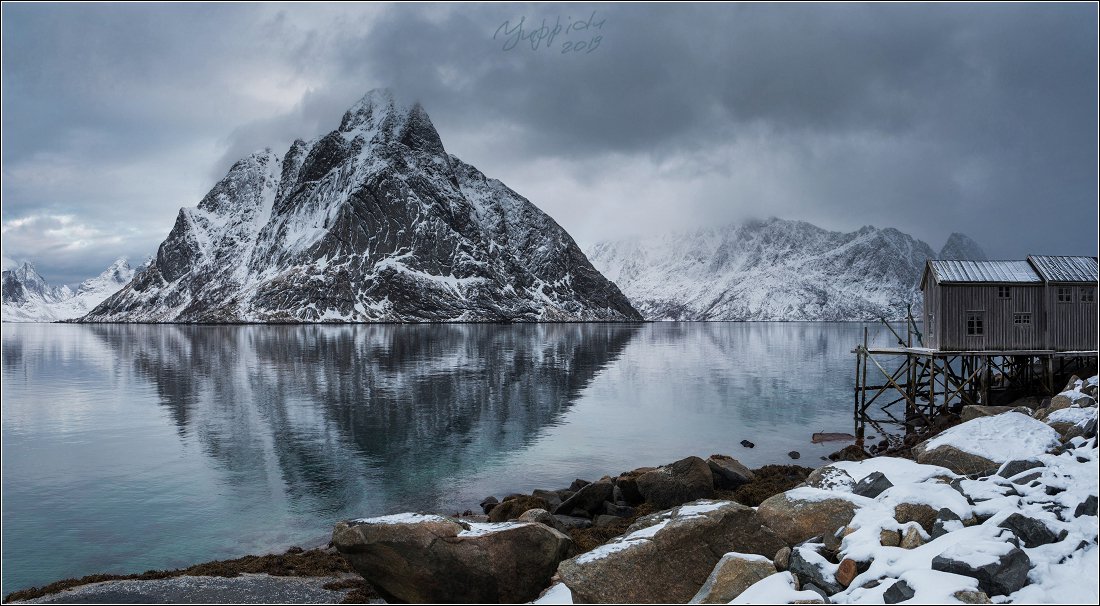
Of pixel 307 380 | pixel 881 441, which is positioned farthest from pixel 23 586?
pixel 307 380

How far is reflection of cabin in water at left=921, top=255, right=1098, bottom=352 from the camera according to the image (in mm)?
39938

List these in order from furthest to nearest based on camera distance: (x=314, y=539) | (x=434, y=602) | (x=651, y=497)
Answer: (x=651, y=497) < (x=314, y=539) < (x=434, y=602)

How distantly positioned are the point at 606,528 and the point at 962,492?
9.64 metres

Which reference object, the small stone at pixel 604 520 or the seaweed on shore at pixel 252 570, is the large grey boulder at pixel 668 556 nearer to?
the seaweed on shore at pixel 252 570

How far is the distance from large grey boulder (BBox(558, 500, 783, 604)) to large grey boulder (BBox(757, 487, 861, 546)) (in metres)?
0.33

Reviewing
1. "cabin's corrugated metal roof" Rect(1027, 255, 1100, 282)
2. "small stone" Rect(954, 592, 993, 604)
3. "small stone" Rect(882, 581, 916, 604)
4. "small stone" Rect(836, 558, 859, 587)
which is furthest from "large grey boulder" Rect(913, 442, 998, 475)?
"cabin's corrugated metal roof" Rect(1027, 255, 1100, 282)

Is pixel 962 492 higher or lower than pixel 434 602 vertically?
higher

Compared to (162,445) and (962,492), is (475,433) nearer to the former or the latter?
(162,445)

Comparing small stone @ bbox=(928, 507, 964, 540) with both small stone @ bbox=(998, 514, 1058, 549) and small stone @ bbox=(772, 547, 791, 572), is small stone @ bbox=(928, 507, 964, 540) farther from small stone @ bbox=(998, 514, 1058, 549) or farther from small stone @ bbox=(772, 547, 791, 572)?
small stone @ bbox=(772, 547, 791, 572)

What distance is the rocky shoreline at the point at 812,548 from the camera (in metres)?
11.2

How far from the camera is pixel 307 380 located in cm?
6981

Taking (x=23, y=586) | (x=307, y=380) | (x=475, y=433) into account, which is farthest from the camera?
(x=307, y=380)

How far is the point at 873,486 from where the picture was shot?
16453mm

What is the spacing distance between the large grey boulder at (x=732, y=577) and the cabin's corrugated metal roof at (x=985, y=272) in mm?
33709
